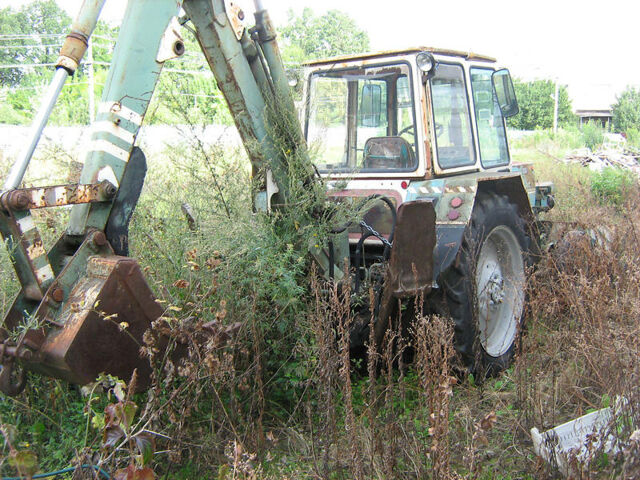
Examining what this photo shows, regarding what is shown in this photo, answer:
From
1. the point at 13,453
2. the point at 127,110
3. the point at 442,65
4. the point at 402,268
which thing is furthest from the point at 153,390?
the point at 442,65

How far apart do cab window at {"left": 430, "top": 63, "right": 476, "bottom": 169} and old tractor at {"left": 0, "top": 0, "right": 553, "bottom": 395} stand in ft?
0.05

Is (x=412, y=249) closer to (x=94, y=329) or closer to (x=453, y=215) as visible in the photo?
(x=453, y=215)

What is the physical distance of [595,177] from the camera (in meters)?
11.6

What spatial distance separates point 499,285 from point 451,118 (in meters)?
1.29

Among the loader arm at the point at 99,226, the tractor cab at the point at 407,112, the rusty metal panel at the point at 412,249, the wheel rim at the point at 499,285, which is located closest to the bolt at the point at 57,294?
the loader arm at the point at 99,226

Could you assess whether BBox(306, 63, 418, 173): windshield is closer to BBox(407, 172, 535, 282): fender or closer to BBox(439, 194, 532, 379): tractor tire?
BBox(407, 172, 535, 282): fender

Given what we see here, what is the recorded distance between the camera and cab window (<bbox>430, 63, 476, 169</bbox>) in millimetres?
4074

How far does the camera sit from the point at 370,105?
446 cm

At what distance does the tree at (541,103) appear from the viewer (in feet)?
128

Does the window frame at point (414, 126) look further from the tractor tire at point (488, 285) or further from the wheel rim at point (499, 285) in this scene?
the wheel rim at point (499, 285)

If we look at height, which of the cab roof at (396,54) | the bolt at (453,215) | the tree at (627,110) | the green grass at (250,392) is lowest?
the green grass at (250,392)

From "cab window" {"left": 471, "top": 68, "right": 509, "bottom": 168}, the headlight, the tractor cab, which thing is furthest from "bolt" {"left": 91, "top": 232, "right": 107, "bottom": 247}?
"cab window" {"left": 471, "top": 68, "right": 509, "bottom": 168}

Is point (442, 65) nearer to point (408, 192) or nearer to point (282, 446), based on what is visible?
point (408, 192)

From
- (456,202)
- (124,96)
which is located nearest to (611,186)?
(456,202)
